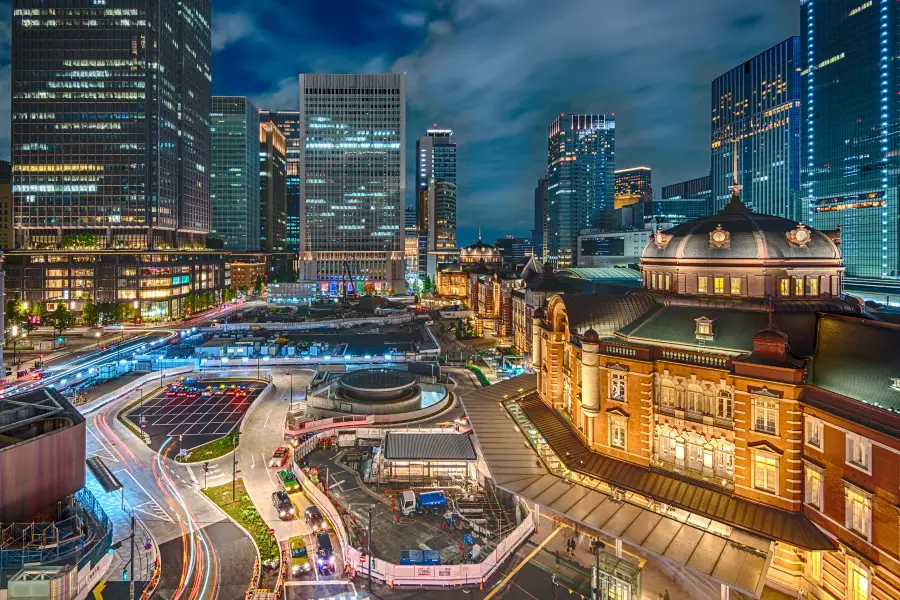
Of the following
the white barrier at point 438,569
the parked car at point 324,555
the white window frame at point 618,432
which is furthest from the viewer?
the white window frame at point 618,432

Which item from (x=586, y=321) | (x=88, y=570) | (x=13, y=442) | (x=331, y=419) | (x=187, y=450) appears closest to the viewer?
(x=88, y=570)

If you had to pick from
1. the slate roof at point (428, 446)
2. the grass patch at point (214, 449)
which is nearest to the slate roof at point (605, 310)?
the slate roof at point (428, 446)

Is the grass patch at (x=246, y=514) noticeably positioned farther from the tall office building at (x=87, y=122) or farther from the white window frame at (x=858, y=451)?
the tall office building at (x=87, y=122)

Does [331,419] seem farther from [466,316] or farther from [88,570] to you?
[466,316]

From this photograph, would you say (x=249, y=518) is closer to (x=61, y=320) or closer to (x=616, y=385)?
(x=616, y=385)

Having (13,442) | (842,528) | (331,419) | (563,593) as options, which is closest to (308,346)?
(331,419)

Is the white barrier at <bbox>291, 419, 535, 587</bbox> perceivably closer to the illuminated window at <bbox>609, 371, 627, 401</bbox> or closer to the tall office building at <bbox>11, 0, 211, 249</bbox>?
the illuminated window at <bbox>609, 371, 627, 401</bbox>
